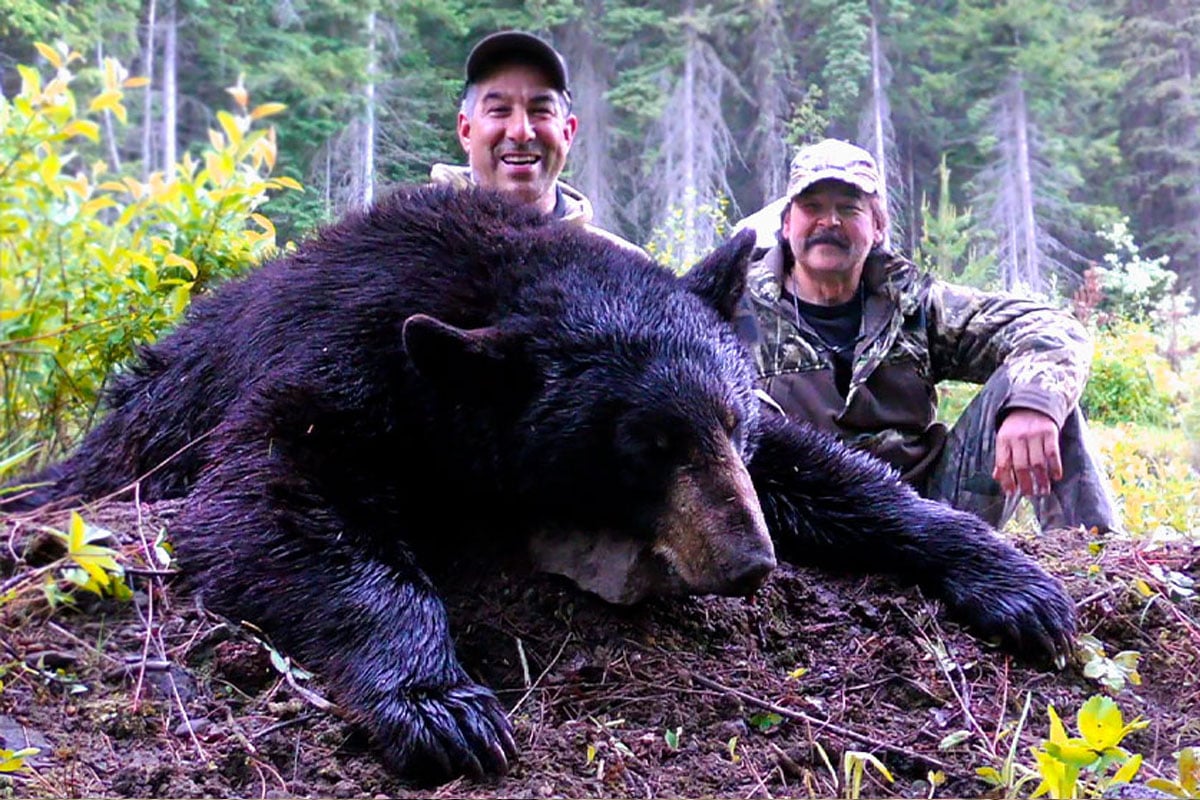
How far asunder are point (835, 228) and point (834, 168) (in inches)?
9.3

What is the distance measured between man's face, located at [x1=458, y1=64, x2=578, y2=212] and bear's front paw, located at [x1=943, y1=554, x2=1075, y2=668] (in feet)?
8.88

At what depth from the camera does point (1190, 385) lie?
9.33 metres

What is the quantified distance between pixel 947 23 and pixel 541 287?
1558cm

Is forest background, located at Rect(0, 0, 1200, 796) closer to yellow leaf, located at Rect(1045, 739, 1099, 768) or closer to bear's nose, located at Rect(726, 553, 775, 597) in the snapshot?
yellow leaf, located at Rect(1045, 739, 1099, 768)

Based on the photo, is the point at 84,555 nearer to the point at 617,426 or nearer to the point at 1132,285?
the point at 617,426

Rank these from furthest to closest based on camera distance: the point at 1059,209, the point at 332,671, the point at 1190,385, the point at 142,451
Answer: the point at 1059,209 → the point at 1190,385 → the point at 142,451 → the point at 332,671

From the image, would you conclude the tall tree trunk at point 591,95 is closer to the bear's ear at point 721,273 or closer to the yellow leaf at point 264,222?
the yellow leaf at point 264,222

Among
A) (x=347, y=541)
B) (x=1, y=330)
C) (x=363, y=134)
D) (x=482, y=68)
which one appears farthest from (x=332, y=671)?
(x=363, y=134)

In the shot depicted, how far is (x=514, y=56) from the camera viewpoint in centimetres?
455

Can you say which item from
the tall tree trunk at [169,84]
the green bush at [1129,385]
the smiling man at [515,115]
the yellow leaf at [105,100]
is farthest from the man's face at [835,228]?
the tall tree trunk at [169,84]

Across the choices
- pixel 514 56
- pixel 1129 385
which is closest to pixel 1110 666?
pixel 514 56

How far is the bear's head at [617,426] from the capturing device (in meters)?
2.16

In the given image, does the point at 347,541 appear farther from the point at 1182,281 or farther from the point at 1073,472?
the point at 1182,281

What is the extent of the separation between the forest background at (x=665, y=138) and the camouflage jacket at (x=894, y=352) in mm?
1099
